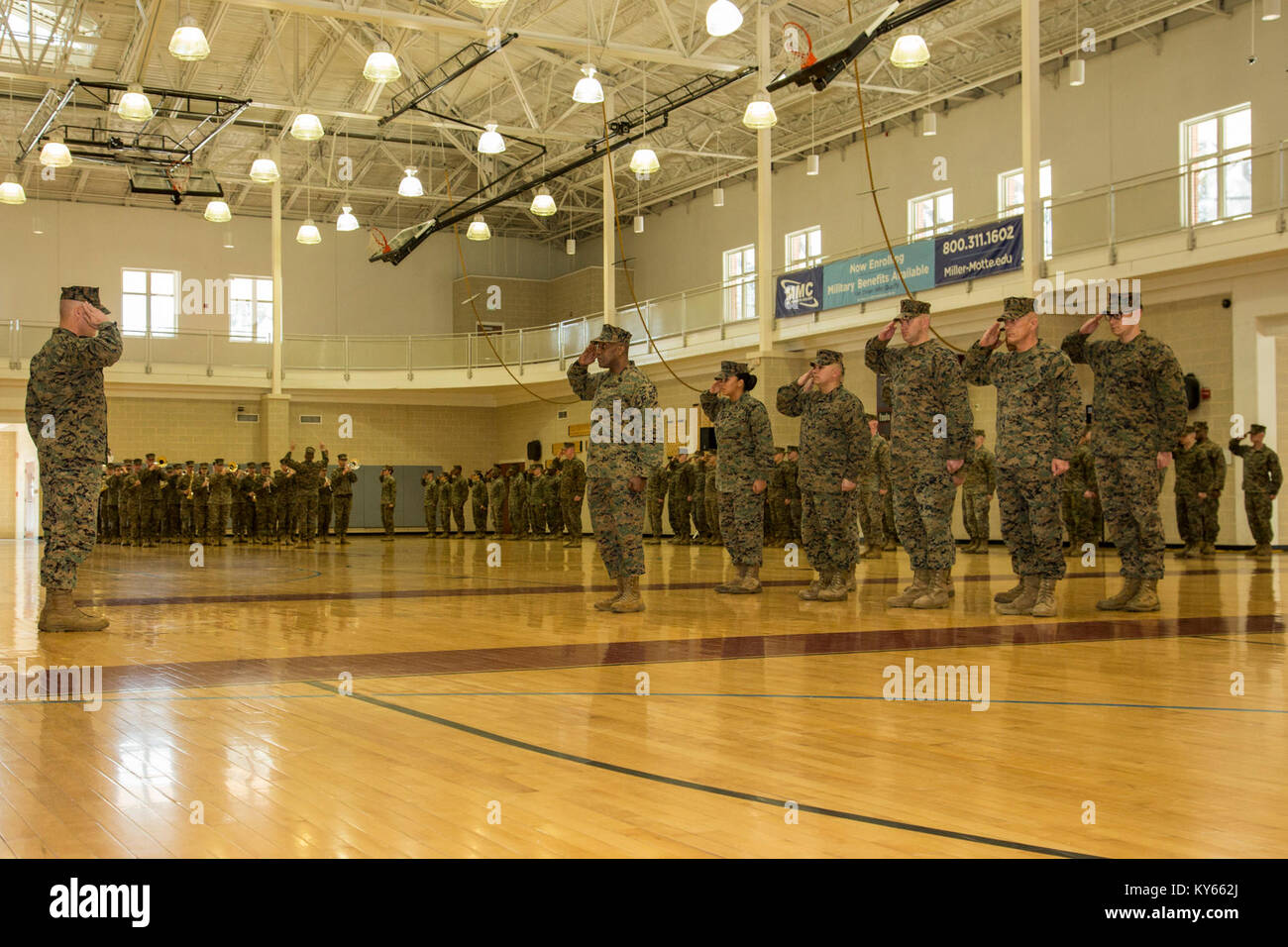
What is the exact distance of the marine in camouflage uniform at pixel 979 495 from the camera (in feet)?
55.9

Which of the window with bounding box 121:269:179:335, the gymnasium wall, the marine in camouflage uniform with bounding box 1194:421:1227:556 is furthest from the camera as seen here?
the window with bounding box 121:269:179:335

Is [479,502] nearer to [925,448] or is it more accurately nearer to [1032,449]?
[925,448]

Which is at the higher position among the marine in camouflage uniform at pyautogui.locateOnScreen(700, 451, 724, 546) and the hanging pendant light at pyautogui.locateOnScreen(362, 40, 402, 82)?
the hanging pendant light at pyautogui.locateOnScreen(362, 40, 402, 82)

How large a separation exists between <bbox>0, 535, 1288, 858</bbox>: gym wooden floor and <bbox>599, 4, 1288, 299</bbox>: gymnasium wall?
11814 millimetres

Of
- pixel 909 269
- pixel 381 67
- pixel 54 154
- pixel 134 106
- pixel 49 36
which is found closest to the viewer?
pixel 381 67

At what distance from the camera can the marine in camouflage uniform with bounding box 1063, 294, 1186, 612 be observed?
7.46m

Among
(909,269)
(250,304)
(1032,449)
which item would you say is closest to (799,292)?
(909,269)

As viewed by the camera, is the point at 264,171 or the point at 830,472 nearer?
the point at 830,472

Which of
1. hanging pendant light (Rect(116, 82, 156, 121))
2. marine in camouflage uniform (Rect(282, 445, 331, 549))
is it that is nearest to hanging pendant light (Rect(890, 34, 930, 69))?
hanging pendant light (Rect(116, 82, 156, 121))

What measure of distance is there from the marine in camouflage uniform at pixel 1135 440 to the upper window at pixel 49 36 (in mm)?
18608

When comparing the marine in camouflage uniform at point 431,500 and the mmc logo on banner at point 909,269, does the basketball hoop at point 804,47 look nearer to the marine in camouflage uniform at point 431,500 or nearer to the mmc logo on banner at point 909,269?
the mmc logo on banner at point 909,269

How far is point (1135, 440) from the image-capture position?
751 centimetres

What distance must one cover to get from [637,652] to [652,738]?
2075 millimetres

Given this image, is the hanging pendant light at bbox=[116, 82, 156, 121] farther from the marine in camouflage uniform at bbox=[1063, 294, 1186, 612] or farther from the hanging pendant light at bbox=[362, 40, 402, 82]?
the marine in camouflage uniform at bbox=[1063, 294, 1186, 612]
